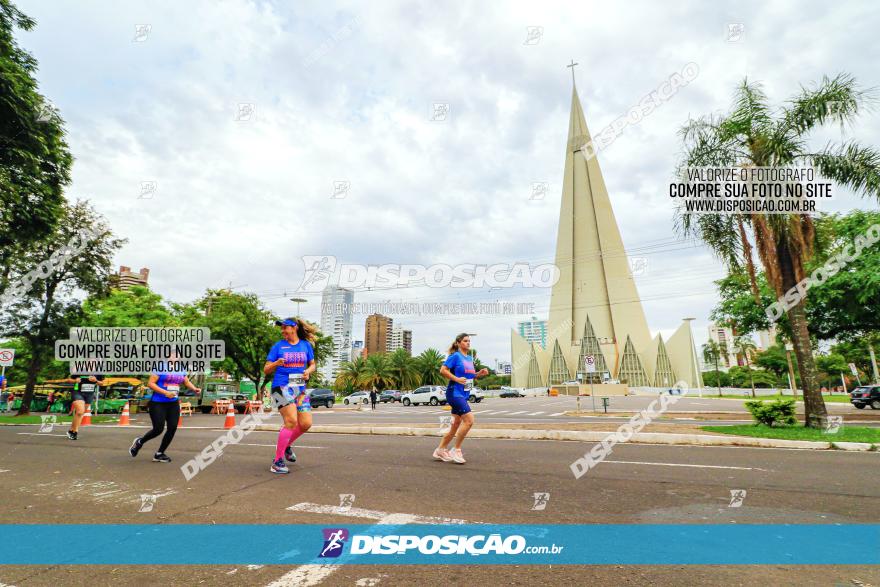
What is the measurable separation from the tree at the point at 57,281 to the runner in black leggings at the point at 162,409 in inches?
727

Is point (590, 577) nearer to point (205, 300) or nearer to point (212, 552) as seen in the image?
point (212, 552)

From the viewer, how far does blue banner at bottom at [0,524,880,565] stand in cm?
298

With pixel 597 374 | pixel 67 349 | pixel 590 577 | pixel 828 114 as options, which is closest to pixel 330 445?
pixel 590 577

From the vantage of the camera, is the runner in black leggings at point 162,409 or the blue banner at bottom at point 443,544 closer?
the blue banner at bottom at point 443,544

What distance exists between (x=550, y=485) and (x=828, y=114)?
41.2ft

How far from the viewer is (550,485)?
5145 mm

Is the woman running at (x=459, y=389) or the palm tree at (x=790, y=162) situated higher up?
the palm tree at (x=790, y=162)

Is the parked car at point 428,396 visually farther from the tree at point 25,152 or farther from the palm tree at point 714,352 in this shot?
the palm tree at point 714,352

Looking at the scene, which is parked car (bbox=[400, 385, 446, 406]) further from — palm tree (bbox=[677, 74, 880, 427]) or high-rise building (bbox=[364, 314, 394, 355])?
high-rise building (bbox=[364, 314, 394, 355])

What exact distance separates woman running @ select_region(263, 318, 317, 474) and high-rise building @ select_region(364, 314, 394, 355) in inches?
3872

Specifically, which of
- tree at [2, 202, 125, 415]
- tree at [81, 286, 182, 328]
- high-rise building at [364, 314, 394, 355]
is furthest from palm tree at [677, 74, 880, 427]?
high-rise building at [364, 314, 394, 355]

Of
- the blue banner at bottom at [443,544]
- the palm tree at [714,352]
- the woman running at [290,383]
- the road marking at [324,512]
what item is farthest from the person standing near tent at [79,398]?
the palm tree at [714,352]

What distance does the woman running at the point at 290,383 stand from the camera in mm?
6078

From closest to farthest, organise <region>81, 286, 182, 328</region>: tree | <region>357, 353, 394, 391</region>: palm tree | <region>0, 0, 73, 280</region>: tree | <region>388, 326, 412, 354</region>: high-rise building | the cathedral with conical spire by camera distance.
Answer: <region>0, 0, 73, 280</region>: tree
<region>81, 286, 182, 328</region>: tree
<region>357, 353, 394, 391</region>: palm tree
the cathedral with conical spire
<region>388, 326, 412, 354</region>: high-rise building
